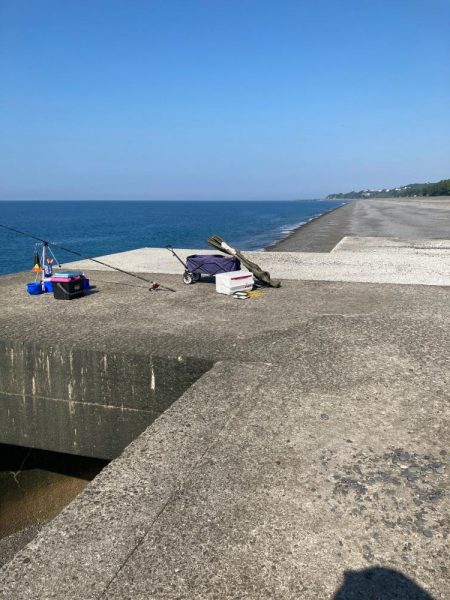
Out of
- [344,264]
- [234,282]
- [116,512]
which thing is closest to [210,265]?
[234,282]

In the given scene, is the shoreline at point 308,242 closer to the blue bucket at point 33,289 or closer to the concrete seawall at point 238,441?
the blue bucket at point 33,289

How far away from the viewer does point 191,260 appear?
34.6 ft

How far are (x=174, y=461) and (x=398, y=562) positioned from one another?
64.9 inches

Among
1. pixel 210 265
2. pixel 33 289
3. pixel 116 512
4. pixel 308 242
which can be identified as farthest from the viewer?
pixel 308 242

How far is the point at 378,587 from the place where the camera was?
2316mm

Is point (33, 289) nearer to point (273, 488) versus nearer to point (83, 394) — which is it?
point (83, 394)

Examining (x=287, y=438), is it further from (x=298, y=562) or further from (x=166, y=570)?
(x=166, y=570)

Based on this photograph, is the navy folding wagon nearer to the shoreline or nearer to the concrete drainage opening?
the concrete drainage opening

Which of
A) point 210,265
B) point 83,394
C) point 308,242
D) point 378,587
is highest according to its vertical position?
point 210,265

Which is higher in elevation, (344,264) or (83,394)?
(344,264)

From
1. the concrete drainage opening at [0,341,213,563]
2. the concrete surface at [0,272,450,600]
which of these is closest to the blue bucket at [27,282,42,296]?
the concrete drainage opening at [0,341,213,563]

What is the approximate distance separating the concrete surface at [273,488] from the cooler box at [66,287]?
8.94 ft

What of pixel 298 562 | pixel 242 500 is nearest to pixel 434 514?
pixel 298 562

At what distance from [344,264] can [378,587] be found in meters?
12.9
